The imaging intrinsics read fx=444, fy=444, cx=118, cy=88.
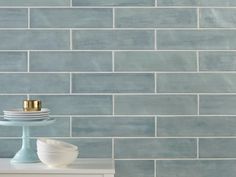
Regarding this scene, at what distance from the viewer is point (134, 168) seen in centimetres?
190

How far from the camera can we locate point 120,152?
1907mm

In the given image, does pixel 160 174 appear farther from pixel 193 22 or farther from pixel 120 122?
pixel 193 22

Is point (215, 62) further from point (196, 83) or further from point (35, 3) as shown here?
point (35, 3)

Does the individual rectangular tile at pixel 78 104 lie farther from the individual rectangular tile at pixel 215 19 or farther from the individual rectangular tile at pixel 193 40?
the individual rectangular tile at pixel 215 19

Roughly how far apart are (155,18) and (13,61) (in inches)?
25.2

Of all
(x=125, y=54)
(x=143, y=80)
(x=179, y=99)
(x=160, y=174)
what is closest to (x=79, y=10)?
(x=125, y=54)

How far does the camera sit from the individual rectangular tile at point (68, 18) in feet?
6.28

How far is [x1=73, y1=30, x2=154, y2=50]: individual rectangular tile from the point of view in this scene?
6.28ft

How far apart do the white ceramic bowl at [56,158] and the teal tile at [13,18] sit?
592mm

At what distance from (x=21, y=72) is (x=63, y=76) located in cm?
18

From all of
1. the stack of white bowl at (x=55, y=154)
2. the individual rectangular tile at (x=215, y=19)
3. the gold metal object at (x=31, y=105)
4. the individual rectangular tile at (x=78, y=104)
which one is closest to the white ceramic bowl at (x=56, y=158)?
the stack of white bowl at (x=55, y=154)

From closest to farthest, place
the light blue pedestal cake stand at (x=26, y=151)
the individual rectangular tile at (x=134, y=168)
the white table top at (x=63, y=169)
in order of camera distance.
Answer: the white table top at (x=63, y=169) < the light blue pedestal cake stand at (x=26, y=151) < the individual rectangular tile at (x=134, y=168)

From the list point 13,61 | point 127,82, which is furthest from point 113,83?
point 13,61

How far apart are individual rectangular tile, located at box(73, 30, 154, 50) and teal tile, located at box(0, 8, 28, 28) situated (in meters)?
0.23
